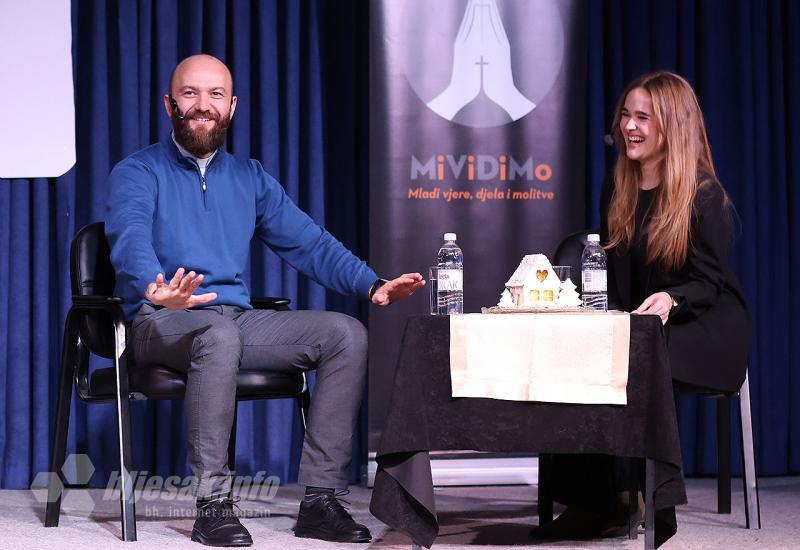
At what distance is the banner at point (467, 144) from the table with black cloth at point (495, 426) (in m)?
1.43

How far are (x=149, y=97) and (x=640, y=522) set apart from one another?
2.47 metres

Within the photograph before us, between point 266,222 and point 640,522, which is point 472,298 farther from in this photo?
point 640,522

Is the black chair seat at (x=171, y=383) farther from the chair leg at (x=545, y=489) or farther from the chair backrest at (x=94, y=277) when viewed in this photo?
the chair leg at (x=545, y=489)

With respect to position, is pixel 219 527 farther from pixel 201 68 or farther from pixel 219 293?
pixel 201 68

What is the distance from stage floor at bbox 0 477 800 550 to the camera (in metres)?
2.79

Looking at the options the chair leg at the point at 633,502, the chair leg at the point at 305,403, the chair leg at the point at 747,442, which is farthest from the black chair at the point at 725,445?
the chair leg at the point at 305,403

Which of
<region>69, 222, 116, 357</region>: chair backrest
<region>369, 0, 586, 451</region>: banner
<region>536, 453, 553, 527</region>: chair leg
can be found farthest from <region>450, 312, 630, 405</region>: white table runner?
<region>369, 0, 586, 451</region>: banner

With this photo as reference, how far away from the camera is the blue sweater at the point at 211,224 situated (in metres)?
3.01

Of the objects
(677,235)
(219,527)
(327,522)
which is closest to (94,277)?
(219,527)


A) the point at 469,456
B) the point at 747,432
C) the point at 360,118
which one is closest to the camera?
the point at 747,432

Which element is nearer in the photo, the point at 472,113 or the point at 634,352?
the point at 634,352

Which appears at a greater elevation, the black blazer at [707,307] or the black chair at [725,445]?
the black blazer at [707,307]

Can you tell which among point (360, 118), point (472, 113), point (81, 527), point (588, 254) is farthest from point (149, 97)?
point (588, 254)

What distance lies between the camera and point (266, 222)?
336cm
